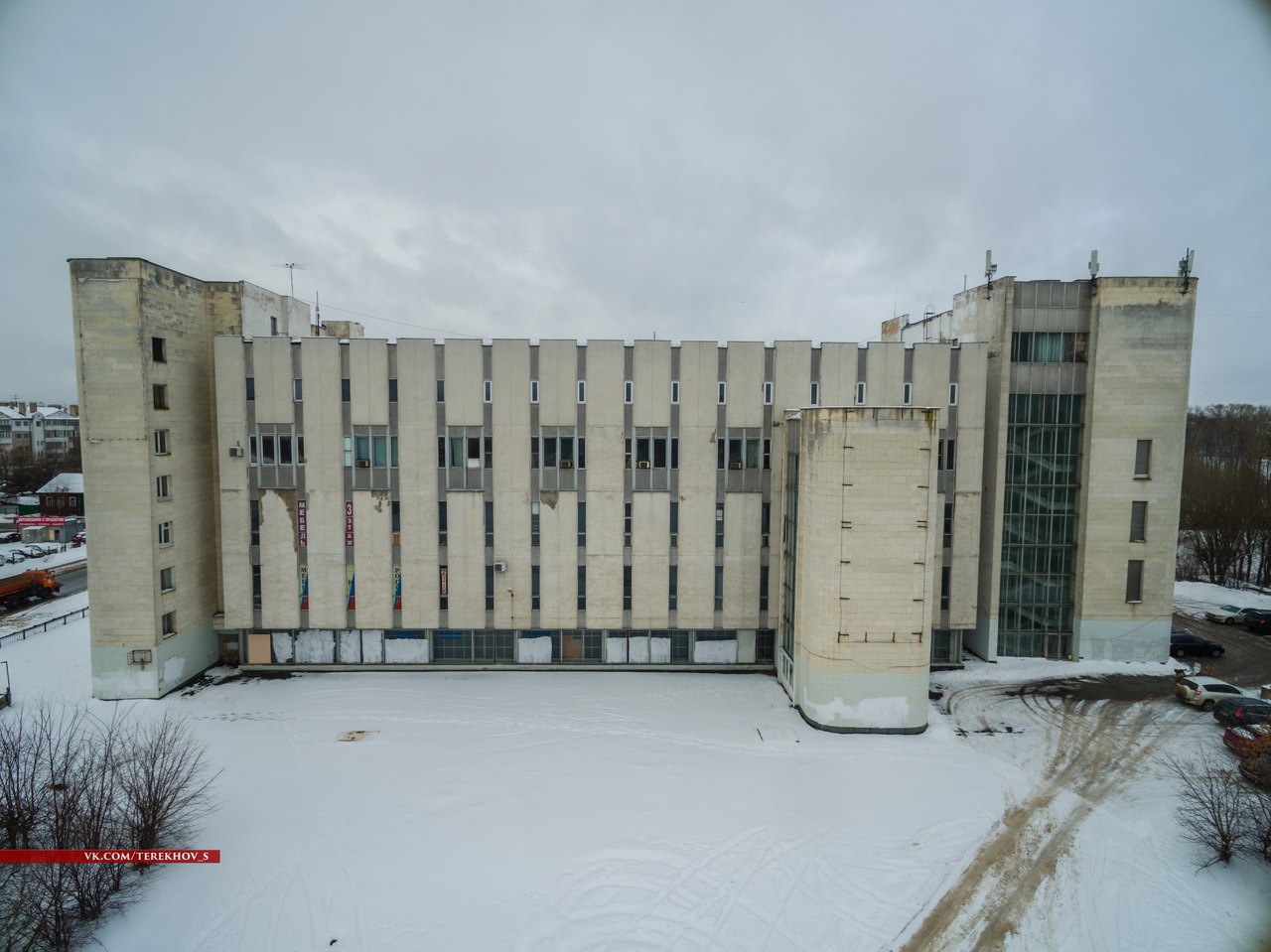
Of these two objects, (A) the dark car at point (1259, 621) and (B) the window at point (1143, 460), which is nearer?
(B) the window at point (1143, 460)

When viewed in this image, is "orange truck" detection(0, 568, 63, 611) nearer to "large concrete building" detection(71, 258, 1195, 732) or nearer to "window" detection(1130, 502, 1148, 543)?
"large concrete building" detection(71, 258, 1195, 732)

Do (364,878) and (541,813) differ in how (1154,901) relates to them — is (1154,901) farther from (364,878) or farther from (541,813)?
(364,878)

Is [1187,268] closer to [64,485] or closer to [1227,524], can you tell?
[1227,524]

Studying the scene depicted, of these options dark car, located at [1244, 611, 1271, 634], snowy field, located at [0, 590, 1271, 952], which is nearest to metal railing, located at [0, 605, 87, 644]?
snowy field, located at [0, 590, 1271, 952]

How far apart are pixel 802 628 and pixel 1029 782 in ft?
28.6

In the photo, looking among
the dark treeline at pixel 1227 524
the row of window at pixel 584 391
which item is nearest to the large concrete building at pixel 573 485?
the row of window at pixel 584 391

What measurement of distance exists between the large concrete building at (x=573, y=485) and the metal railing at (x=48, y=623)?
516 inches

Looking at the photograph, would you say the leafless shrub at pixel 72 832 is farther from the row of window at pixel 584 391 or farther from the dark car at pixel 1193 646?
the dark car at pixel 1193 646

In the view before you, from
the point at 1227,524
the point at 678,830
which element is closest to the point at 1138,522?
the point at 1227,524

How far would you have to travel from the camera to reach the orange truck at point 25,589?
126ft

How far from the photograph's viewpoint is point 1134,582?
29016 mm

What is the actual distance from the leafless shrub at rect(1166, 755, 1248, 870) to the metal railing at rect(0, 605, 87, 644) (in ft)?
169

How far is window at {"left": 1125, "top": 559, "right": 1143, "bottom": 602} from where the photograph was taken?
2892 cm

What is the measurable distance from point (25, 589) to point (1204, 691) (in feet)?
220
